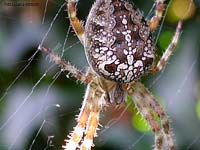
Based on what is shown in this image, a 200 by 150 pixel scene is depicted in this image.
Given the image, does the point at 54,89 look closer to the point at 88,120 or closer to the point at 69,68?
the point at 88,120

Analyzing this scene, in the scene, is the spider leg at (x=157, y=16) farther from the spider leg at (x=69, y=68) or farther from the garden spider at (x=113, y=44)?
the spider leg at (x=69, y=68)

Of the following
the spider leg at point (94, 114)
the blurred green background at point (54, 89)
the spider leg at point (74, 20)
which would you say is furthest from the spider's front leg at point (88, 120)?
the spider leg at point (74, 20)

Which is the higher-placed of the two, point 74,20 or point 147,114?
point 74,20

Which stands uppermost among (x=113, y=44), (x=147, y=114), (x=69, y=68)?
(x=113, y=44)

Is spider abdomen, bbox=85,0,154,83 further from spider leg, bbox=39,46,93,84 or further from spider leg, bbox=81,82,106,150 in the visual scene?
spider leg, bbox=81,82,106,150

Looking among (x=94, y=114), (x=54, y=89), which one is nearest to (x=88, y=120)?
Answer: (x=94, y=114)

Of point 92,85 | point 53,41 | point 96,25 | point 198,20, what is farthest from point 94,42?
point 198,20
